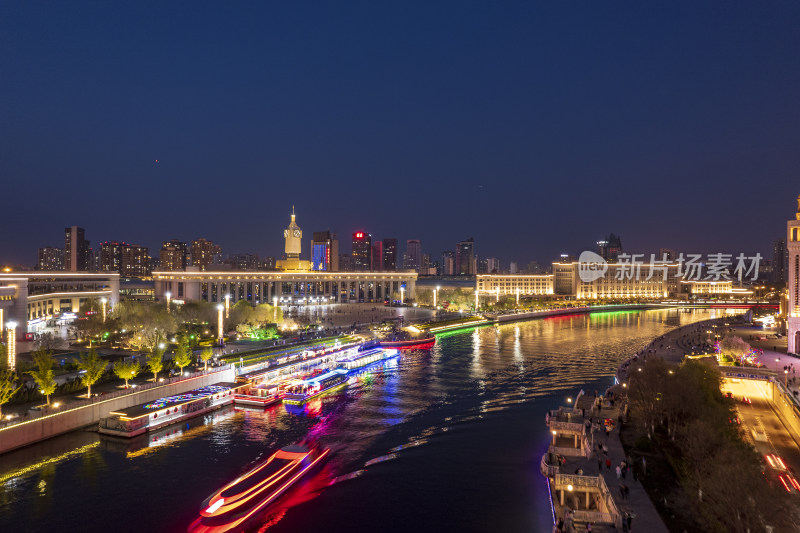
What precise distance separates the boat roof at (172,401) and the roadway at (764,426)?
76.4 ft

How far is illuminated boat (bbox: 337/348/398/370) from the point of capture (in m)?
36.4

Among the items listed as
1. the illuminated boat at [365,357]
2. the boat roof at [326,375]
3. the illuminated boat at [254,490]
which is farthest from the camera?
the illuminated boat at [365,357]

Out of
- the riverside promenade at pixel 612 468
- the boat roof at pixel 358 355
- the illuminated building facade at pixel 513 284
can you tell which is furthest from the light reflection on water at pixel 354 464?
the illuminated building facade at pixel 513 284

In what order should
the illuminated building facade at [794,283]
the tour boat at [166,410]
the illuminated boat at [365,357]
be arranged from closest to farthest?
1. the tour boat at [166,410]
2. the illuminated building facade at [794,283]
3. the illuminated boat at [365,357]

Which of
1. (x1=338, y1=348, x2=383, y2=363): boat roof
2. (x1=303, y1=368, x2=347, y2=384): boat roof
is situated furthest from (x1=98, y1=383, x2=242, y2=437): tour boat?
(x1=338, y1=348, x2=383, y2=363): boat roof

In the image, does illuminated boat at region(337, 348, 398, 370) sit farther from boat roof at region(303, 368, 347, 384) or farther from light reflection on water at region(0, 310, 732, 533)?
light reflection on water at region(0, 310, 732, 533)

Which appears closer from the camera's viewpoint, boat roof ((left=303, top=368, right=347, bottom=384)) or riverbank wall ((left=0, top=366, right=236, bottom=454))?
riverbank wall ((left=0, top=366, right=236, bottom=454))

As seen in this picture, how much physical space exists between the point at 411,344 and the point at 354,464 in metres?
26.8

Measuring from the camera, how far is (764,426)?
22.4 meters

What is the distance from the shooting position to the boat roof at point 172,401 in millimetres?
22402

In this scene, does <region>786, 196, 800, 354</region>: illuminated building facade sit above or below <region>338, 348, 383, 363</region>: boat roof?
above

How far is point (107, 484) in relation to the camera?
1727 cm

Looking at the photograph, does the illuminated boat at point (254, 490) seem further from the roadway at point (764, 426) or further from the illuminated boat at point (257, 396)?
the roadway at point (764, 426)

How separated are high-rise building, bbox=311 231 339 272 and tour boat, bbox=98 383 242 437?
11664 centimetres
